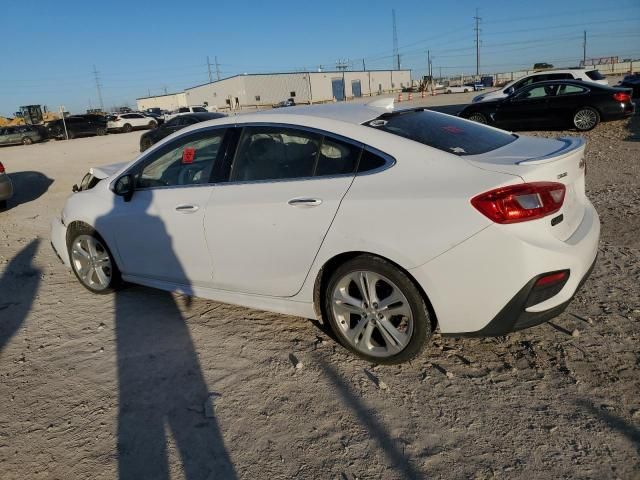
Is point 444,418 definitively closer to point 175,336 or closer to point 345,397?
point 345,397

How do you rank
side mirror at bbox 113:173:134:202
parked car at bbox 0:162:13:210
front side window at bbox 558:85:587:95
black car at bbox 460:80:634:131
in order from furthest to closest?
1. front side window at bbox 558:85:587:95
2. black car at bbox 460:80:634:131
3. parked car at bbox 0:162:13:210
4. side mirror at bbox 113:173:134:202

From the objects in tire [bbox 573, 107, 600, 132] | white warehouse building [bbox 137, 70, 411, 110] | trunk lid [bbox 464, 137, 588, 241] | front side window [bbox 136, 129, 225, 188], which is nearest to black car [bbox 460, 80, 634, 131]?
tire [bbox 573, 107, 600, 132]

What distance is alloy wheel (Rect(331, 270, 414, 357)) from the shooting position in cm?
289

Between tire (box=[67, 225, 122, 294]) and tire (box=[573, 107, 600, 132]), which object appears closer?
tire (box=[67, 225, 122, 294])

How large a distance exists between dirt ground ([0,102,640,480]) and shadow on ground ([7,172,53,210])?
23.3ft

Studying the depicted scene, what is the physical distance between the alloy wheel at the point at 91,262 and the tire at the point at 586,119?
481 inches

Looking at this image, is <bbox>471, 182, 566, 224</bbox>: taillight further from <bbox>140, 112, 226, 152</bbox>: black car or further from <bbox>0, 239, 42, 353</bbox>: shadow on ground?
<bbox>140, 112, 226, 152</bbox>: black car

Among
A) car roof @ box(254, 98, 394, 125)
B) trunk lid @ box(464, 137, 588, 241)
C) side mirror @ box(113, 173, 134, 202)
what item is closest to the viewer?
trunk lid @ box(464, 137, 588, 241)

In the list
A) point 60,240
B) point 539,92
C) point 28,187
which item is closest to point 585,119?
point 539,92

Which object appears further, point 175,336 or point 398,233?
point 175,336

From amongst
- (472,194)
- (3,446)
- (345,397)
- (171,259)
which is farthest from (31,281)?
(472,194)

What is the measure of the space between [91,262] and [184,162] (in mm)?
1508

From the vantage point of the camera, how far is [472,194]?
2.54 meters

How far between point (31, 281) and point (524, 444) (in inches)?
192
